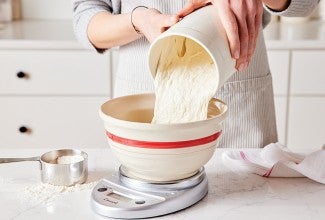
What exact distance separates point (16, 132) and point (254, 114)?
45.1 inches

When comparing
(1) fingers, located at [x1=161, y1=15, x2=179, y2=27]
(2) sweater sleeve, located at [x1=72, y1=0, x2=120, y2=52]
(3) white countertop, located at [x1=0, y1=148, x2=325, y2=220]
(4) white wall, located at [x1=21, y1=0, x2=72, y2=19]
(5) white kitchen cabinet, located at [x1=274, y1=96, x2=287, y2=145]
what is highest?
(1) fingers, located at [x1=161, y1=15, x2=179, y2=27]

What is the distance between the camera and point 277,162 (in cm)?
86

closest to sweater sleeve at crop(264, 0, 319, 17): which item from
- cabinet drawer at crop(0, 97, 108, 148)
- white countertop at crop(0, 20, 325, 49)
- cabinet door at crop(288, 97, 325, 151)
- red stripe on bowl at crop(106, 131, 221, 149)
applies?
red stripe on bowl at crop(106, 131, 221, 149)

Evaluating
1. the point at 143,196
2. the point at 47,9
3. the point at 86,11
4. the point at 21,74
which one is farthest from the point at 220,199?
the point at 47,9

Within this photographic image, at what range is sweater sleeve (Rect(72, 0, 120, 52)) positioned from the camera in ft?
3.99

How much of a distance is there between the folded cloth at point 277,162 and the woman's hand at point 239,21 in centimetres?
20

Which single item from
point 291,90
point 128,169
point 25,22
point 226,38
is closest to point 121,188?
point 128,169

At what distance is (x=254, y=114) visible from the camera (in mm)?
1149

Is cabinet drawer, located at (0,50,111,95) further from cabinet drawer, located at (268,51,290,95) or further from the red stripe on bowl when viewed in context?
the red stripe on bowl

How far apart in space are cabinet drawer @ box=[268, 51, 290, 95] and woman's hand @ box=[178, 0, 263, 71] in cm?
114

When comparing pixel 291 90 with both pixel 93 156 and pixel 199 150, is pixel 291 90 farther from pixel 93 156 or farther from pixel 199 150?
pixel 199 150

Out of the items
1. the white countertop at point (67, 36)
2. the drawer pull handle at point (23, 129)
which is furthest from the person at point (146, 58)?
the drawer pull handle at point (23, 129)

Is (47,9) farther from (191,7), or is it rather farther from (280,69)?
(191,7)

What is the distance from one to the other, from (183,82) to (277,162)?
210 millimetres
